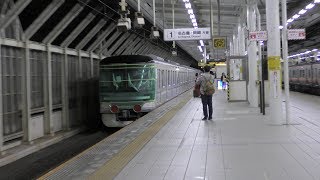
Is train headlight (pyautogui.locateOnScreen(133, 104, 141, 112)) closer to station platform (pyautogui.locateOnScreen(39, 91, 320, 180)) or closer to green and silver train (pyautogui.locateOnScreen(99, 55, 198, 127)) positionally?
green and silver train (pyautogui.locateOnScreen(99, 55, 198, 127))

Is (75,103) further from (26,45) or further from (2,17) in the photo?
(2,17)

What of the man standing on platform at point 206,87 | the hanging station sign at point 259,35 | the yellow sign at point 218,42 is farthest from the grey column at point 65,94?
the yellow sign at point 218,42

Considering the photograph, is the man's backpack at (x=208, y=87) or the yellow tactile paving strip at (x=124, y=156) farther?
the man's backpack at (x=208, y=87)

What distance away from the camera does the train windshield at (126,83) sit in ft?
52.0

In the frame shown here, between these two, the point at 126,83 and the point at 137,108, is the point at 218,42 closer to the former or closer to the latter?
the point at 126,83

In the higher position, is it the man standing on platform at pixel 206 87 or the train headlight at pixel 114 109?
the man standing on platform at pixel 206 87

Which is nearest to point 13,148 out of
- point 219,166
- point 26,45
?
point 26,45

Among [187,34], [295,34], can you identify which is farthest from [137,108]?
[187,34]

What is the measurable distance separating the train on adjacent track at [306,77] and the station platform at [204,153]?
1835 cm

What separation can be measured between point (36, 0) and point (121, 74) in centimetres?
398

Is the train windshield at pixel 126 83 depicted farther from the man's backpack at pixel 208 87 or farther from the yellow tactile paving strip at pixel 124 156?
the yellow tactile paving strip at pixel 124 156

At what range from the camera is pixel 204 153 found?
7.83 metres

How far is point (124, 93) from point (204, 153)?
832 centimetres

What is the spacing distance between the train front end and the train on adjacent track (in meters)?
16.7
